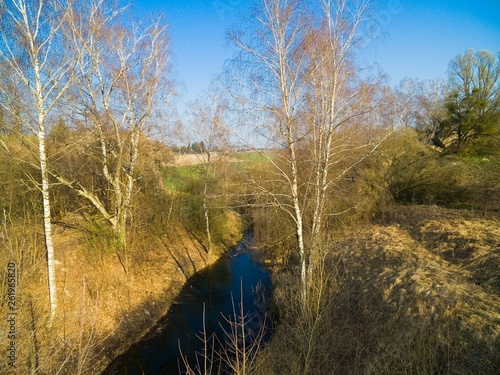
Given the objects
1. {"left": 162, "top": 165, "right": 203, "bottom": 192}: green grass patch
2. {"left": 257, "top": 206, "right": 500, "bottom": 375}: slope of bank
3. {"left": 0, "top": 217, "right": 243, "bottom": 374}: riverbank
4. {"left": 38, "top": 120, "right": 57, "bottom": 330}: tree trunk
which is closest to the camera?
{"left": 257, "top": 206, "right": 500, "bottom": 375}: slope of bank

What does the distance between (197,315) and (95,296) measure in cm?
383

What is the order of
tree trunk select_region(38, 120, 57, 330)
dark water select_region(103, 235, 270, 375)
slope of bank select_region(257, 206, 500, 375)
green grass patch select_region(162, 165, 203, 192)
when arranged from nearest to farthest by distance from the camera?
slope of bank select_region(257, 206, 500, 375) < tree trunk select_region(38, 120, 57, 330) < dark water select_region(103, 235, 270, 375) < green grass patch select_region(162, 165, 203, 192)

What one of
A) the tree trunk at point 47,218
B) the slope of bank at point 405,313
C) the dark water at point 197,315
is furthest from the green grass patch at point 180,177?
the slope of bank at point 405,313

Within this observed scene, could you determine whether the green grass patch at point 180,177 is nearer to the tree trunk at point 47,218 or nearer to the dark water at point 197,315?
the dark water at point 197,315

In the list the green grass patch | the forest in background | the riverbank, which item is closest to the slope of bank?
the forest in background

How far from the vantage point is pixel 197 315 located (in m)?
10.9

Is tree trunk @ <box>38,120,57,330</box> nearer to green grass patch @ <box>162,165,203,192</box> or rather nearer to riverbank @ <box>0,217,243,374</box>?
riverbank @ <box>0,217,243,374</box>

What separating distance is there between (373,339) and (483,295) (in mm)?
2721

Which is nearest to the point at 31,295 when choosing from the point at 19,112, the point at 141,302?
the point at 141,302

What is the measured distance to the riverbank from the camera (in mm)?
6633

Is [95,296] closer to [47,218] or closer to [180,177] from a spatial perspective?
[47,218]

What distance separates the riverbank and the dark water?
1.31ft

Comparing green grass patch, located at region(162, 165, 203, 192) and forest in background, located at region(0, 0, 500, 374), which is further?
green grass patch, located at region(162, 165, 203, 192)

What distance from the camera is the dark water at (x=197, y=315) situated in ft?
27.3
